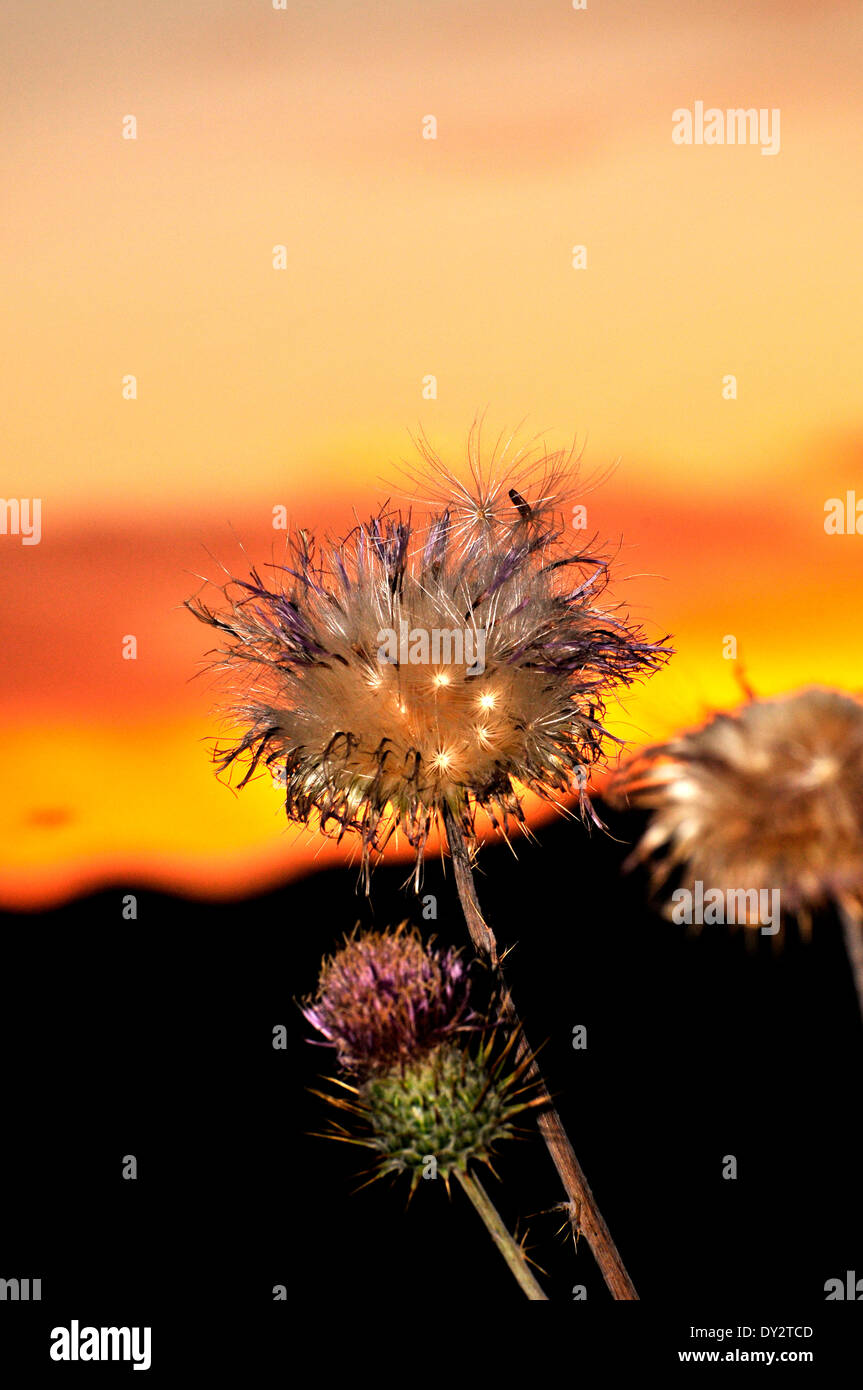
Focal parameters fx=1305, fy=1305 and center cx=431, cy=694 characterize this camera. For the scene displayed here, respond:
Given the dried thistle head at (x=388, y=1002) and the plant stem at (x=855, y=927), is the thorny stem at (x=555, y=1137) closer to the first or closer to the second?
the dried thistle head at (x=388, y=1002)

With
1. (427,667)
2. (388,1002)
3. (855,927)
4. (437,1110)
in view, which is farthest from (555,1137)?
(855,927)

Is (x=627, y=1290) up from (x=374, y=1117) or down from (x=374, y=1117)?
down

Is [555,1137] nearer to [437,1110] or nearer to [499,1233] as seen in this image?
[499,1233]

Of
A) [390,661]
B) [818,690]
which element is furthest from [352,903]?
[818,690]

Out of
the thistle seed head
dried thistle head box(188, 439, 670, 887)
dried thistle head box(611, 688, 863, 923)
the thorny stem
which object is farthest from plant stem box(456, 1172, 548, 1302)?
dried thistle head box(611, 688, 863, 923)

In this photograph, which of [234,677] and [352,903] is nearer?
[234,677]

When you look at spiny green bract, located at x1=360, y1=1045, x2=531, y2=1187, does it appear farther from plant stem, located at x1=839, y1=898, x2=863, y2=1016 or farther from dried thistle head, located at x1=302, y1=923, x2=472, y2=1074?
plant stem, located at x1=839, y1=898, x2=863, y2=1016

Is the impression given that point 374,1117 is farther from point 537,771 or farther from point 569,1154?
point 537,771
